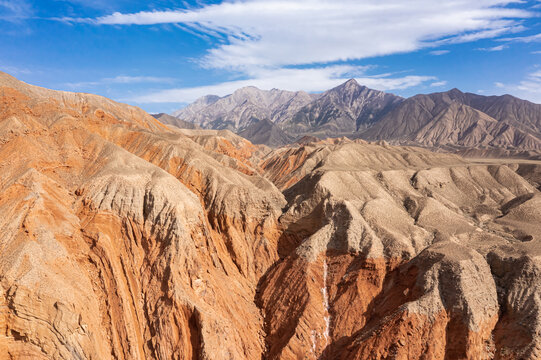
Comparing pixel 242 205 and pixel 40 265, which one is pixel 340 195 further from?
pixel 40 265

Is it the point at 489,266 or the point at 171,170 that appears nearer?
the point at 489,266

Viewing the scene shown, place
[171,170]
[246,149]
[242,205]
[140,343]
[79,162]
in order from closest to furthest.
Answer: [140,343] → [79,162] → [242,205] → [171,170] → [246,149]

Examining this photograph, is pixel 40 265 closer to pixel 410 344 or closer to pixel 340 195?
pixel 410 344

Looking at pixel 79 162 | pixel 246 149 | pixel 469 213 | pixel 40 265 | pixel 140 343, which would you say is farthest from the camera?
pixel 246 149

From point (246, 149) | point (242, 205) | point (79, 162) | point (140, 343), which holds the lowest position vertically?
point (246, 149)

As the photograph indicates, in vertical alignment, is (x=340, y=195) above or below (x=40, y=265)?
below

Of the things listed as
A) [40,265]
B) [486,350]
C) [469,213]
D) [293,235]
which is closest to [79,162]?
[40,265]

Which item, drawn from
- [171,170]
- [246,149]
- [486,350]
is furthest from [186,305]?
[246,149]
